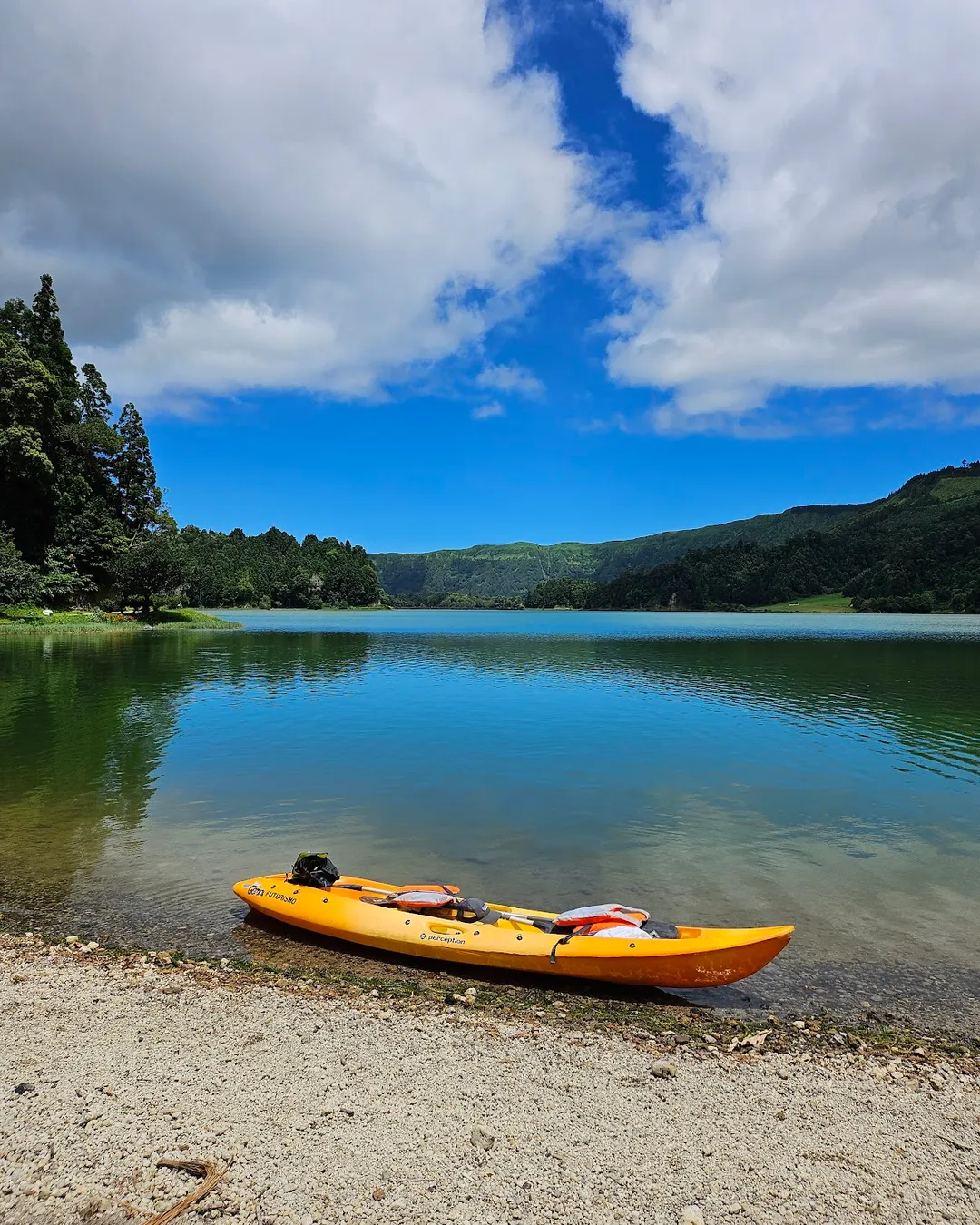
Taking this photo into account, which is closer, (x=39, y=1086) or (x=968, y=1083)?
(x=39, y=1086)

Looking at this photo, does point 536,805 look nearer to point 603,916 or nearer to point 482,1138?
point 603,916

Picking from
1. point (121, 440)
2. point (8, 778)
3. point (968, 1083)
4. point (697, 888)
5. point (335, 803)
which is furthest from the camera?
point (121, 440)

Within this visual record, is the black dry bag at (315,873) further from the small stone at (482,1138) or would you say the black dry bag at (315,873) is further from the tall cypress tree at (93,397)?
the tall cypress tree at (93,397)

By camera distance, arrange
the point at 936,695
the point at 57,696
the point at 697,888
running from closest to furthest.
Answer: the point at 697,888, the point at 57,696, the point at 936,695

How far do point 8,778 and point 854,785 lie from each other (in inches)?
1005

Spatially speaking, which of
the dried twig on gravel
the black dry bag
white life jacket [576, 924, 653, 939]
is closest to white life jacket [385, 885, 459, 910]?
the black dry bag

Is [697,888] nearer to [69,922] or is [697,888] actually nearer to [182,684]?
[69,922]

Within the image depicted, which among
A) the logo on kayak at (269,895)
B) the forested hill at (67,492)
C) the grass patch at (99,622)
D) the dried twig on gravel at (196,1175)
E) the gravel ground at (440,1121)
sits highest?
the forested hill at (67,492)

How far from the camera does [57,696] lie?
117 feet

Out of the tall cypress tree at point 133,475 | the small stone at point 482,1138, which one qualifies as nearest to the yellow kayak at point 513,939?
the small stone at point 482,1138

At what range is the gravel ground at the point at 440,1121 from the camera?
5.59 metres

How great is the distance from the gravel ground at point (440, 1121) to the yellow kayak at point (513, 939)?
1035 millimetres

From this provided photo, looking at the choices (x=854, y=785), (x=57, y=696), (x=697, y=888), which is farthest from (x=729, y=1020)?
(x=57, y=696)

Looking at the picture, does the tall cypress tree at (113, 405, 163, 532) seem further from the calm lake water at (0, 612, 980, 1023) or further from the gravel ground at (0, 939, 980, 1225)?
the gravel ground at (0, 939, 980, 1225)
